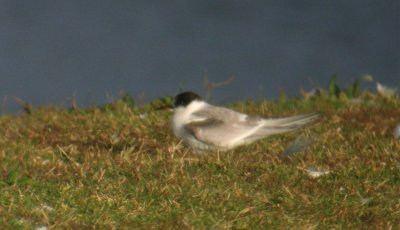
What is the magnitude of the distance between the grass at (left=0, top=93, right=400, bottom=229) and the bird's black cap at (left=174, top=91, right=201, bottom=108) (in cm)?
36

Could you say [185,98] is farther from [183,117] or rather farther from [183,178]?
[183,178]

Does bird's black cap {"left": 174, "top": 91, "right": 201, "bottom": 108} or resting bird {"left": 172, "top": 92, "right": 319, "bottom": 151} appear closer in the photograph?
resting bird {"left": 172, "top": 92, "right": 319, "bottom": 151}

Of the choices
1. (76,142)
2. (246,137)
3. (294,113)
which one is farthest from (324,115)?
(76,142)

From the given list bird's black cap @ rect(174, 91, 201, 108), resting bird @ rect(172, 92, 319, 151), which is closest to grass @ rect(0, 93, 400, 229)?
resting bird @ rect(172, 92, 319, 151)

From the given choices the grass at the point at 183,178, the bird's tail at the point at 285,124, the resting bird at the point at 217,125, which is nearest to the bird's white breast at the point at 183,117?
the resting bird at the point at 217,125

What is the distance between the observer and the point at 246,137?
9.59m

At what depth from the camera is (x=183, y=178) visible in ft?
26.5

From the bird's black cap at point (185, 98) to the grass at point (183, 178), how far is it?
36cm

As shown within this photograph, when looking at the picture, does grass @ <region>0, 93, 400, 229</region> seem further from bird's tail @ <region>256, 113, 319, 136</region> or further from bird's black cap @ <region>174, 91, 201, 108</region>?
bird's black cap @ <region>174, 91, 201, 108</region>

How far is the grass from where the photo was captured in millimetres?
7133

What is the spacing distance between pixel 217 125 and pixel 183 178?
1539 mm

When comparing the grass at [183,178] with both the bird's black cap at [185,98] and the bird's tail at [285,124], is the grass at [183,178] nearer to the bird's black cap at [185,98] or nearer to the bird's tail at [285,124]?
the bird's tail at [285,124]

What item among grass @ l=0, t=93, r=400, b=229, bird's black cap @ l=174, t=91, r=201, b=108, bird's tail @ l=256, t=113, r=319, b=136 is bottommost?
grass @ l=0, t=93, r=400, b=229

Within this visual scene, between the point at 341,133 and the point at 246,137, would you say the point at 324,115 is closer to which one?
the point at 341,133
